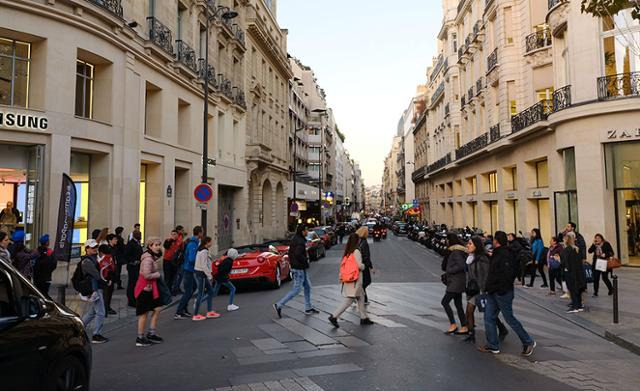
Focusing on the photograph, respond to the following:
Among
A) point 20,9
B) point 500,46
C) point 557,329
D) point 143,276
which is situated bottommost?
point 557,329

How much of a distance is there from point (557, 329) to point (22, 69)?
15703mm

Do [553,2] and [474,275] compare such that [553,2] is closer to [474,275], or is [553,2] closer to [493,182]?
[493,182]

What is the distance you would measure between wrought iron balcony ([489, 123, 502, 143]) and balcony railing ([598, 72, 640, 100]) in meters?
9.09

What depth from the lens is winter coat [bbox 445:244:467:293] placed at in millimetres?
7664

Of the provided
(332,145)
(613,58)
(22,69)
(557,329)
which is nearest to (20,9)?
(22,69)

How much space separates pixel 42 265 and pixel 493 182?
28350mm

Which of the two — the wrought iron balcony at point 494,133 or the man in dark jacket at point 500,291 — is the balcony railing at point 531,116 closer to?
the wrought iron balcony at point 494,133

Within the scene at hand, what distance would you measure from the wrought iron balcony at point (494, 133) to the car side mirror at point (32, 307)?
2654 centimetres

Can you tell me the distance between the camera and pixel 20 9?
12.7 m

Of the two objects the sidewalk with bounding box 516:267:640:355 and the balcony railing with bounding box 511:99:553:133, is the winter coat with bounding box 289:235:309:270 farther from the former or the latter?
the balcony railing with bounding box 511:99:553:133

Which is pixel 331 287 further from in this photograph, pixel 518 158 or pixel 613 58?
pixel 518 158

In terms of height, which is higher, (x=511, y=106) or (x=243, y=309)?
(x=511, y=106)

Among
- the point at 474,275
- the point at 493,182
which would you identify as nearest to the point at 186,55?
the point at 474,275

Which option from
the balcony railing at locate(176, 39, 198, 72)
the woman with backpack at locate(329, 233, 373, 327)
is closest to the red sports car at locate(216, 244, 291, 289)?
the woman with backpack at locate(329, 233, 373, 327)
